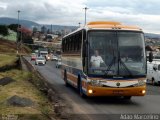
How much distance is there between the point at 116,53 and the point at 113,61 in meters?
Answer: 0.37

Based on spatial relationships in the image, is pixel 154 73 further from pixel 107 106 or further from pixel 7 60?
pixel 7 60

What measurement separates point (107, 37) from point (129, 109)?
11.5 ft

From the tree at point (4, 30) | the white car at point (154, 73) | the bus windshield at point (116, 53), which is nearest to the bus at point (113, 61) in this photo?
the bus windshield at point (116, 53)

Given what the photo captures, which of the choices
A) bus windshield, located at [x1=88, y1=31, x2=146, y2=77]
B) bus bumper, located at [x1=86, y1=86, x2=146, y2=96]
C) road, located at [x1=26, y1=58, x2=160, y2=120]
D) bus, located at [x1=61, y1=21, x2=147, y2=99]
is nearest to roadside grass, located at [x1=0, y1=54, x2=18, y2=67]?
road, located at [x1=26, y1=58, x2=160, y2=120]

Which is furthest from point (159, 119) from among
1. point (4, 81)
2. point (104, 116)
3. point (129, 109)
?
point (4, 81)

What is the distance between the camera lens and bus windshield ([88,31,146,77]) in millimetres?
17641

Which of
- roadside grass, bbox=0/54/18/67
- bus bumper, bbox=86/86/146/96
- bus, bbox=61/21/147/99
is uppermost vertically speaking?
bus, bbox=61/21/147/99

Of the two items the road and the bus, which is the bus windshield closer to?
the bus

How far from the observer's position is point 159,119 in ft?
43.9

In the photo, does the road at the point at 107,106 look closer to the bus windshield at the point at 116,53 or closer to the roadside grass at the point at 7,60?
the bus windshield at the point at 116,53

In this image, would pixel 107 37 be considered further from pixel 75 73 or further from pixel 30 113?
pixel 30 113

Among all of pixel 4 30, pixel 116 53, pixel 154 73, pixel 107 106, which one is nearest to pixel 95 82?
pixel 107 106

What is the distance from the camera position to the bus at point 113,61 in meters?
17.5

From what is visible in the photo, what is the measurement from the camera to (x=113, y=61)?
17734 millimetres
